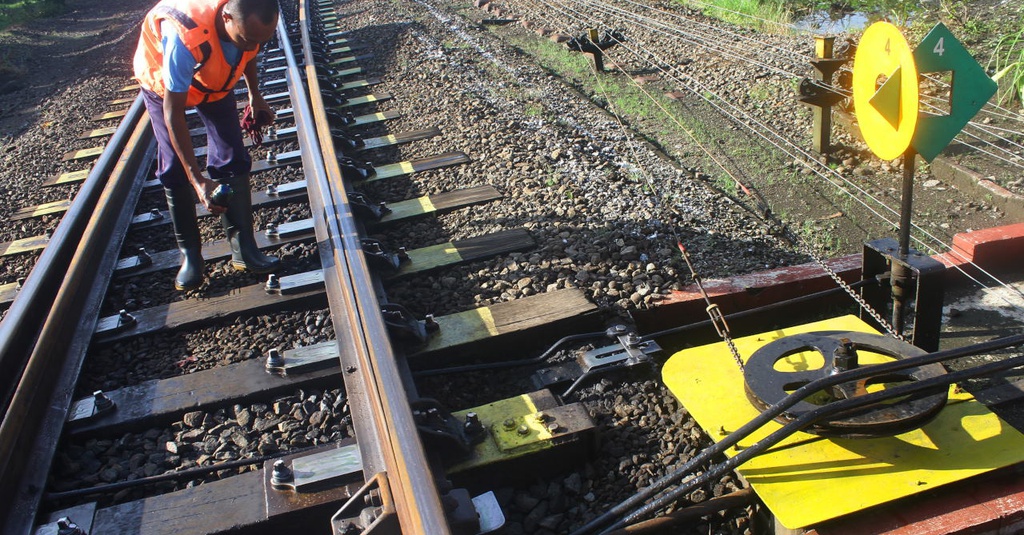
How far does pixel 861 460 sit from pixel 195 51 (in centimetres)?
289

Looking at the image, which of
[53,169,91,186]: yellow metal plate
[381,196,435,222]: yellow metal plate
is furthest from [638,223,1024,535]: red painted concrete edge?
[53,169,91,186]: yellow metal plate

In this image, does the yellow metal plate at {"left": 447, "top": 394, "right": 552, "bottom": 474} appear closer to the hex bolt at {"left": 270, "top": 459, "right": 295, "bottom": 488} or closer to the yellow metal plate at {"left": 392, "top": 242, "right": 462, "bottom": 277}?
the hex bolt at {"left": 270, "top": 459, "right": 295, "bottom": 488}

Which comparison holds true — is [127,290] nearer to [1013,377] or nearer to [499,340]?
[499,340]

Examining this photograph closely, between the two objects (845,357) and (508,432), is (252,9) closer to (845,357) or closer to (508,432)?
(508,432)

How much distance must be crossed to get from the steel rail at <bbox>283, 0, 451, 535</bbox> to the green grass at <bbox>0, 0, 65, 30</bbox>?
1193 cm

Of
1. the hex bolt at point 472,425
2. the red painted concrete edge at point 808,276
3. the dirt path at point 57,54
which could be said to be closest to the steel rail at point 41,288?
the hex bolt at point 472,425

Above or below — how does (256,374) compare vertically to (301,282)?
below

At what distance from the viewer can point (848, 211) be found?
4.30m

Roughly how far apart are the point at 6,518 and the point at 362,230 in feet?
6.55

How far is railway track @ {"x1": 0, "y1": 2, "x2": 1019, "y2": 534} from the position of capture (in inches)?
92.1

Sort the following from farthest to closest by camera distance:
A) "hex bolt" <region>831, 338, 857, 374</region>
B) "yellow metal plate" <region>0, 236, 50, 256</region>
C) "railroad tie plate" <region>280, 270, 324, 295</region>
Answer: "yellow metal plate" <region>0, 236, 50, 256</region> → "railroad tie plate" <region>280, 270, 324, 295</region> → "hex bolt" <region>831, 338, 857, 374</region>

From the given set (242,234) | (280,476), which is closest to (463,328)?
(280,476)

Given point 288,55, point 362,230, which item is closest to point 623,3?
point 288,55

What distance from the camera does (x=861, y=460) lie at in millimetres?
2148
